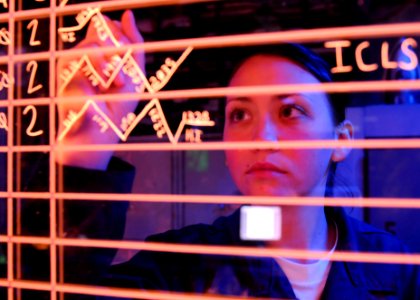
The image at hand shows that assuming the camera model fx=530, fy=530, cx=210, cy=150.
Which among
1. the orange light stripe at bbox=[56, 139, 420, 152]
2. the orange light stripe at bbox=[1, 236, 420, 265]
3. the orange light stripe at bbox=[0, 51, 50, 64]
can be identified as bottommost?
the orange light stripe at bbox=[1, 236, 420, 265]

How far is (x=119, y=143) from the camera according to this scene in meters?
1.87

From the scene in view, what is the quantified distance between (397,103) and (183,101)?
26.6 inches

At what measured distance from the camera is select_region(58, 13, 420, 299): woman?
1.60 meters

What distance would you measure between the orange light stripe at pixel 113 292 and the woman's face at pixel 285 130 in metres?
0.40

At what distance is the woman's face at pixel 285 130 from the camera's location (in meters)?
1.61

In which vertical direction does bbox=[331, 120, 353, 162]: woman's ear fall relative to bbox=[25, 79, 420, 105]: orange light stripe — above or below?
below

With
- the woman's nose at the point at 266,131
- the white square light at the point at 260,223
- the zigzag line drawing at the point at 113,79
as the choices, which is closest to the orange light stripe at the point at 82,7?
the zigzag line drawing at the point at 113,79

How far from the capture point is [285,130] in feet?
5.32

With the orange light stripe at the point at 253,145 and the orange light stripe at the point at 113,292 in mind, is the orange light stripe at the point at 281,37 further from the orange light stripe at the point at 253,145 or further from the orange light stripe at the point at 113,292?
the orange light stripe at the point at 113,292

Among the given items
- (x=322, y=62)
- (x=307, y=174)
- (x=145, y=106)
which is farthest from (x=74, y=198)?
(x=322, y=62)

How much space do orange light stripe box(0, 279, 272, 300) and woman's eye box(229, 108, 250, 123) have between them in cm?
58

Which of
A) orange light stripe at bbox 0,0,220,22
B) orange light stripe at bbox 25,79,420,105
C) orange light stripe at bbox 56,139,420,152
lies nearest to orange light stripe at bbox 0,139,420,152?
orange light stripe at bbox 56,139,420,152

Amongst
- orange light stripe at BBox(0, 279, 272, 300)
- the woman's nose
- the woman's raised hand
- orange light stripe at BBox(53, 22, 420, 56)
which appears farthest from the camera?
the woman's raised hand

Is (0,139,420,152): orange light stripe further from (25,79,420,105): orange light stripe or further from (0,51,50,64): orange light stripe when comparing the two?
(0,51,50,64): orange light stripe
